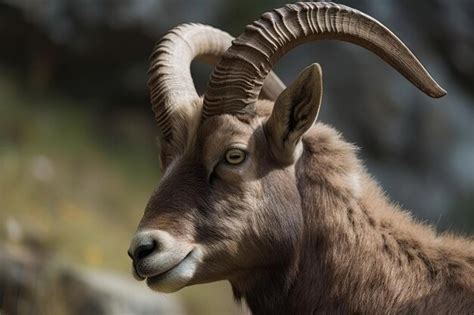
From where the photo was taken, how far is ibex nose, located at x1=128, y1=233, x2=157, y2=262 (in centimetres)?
653

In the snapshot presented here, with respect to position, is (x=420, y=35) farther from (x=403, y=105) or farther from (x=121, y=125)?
(x=121, y=125)

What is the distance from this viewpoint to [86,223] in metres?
15.1

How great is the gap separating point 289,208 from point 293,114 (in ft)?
2.18

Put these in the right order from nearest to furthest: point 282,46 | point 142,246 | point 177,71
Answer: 1. point 142,246
2. point 282,46
3. point 177,71

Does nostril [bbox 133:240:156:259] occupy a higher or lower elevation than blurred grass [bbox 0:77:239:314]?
higher

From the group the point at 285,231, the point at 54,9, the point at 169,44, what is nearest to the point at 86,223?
the point at 54,9

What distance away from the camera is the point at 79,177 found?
16.0 m

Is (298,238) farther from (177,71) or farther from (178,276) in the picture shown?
(177,71)

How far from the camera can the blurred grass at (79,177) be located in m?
14.6

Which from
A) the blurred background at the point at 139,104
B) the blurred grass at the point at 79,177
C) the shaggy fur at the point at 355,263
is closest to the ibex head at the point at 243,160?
the shaggy fur at the point at 355,263

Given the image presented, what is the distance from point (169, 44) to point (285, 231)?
2.12 metres

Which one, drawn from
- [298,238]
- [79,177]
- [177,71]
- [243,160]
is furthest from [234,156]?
[79,177]

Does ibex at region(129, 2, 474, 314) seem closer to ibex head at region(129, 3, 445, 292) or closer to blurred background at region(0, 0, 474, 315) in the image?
ibex head at region(129, 3, 445, 292)

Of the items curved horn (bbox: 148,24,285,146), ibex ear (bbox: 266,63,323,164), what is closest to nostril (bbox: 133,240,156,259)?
curved horn (bbox: 148,24,285,146)
